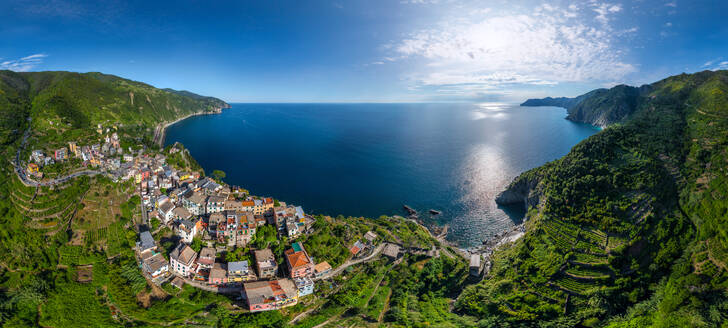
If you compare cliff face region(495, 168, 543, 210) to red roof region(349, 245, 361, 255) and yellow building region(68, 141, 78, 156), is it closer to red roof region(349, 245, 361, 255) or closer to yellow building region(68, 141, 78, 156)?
red roof region(349, 245, 361, 255)

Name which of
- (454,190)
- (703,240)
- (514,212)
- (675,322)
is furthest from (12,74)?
(703,240)

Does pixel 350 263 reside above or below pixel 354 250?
below

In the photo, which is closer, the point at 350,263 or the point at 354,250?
the point at 350,263

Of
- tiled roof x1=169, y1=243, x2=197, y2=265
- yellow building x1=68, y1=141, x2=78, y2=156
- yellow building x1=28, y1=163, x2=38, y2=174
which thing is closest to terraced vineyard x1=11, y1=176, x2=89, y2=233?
yellow building x1=28, y1=163, x2=38, y2=174

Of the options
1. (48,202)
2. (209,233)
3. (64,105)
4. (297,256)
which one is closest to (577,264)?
(297,256)

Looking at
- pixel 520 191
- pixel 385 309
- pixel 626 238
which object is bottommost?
pixel 385 309

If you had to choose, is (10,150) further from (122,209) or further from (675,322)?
(675,322)

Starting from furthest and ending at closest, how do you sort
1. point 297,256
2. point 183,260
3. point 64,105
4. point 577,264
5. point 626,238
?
1. point 64,105
2. point 626,238
3. point 577,264
4. point 297,256
5. point 183,260

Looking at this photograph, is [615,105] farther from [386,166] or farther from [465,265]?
[465,265]
